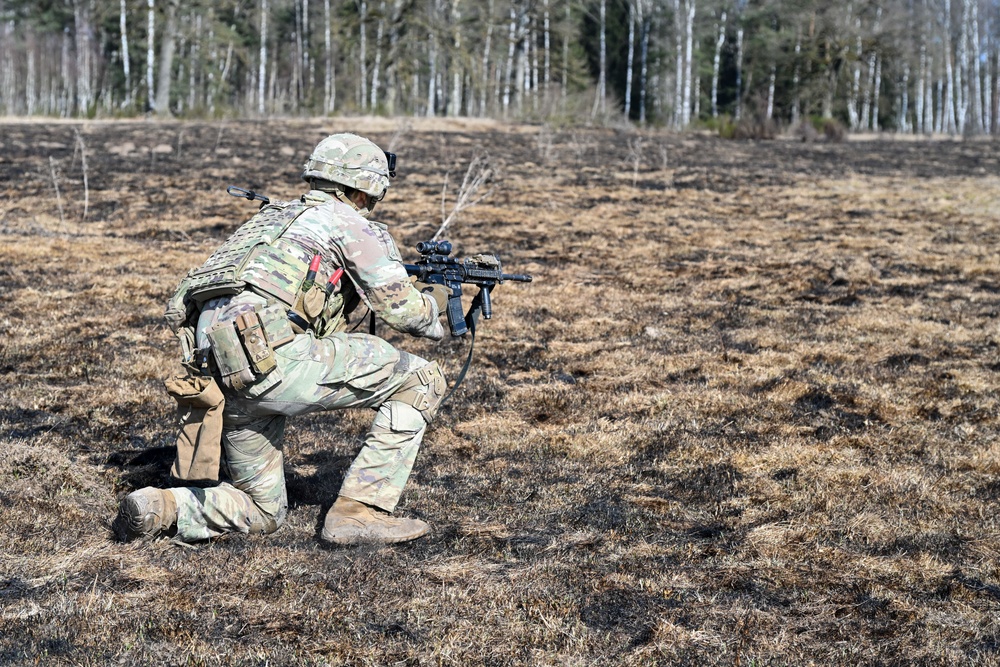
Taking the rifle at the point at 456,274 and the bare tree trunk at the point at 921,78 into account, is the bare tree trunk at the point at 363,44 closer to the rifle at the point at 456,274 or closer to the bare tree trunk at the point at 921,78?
the bare tree trunk at the point at 921,78

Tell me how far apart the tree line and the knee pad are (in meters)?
30.5

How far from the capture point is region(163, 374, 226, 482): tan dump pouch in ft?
11.7

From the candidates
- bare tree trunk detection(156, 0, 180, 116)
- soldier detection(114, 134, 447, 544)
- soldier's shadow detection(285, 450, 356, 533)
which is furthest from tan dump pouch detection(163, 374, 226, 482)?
bare tree trunk detection(156, 0, 180, 116)

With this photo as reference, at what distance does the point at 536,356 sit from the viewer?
23.8ft

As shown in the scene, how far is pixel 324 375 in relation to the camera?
3.68 m

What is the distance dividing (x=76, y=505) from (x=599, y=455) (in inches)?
97.4

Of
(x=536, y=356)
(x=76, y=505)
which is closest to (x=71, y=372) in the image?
(x=76, y=505)

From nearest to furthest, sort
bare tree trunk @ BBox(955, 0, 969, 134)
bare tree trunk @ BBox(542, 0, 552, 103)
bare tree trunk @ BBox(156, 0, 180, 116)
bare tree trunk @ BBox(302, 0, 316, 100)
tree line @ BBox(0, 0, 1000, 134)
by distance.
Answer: bare tree trunk @ BBox(156, 0, 180, 116) → tree line @ BBox(0, 0, 1000, 134) → bare tree trunk @ BBox(542, 0, 552, 103) → bare tree trunk @ BBox(302, 0, 316, 100) → bare tree trunk @ BBox(955, 0, 969, 134)

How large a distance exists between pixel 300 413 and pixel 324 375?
0.18m

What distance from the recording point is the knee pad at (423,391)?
154 inches

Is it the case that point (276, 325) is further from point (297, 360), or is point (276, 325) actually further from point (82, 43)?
point (82, 43)

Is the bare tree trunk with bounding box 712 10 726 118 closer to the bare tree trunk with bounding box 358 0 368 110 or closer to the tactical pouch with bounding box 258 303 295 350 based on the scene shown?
the bare tree trunk with bounding box 358 0 368 110

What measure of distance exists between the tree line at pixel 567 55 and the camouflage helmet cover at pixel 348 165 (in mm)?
30298

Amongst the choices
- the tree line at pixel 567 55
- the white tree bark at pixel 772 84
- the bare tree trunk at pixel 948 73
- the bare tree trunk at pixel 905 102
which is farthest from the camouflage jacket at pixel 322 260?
the bare tree trunk at pixel 905 102
